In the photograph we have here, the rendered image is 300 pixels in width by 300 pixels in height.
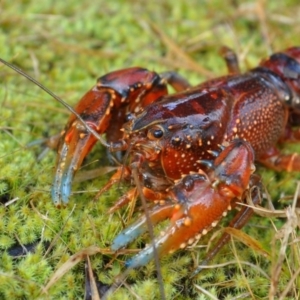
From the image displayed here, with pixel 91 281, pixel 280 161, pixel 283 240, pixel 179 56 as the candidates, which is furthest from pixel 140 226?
pixel 179 56

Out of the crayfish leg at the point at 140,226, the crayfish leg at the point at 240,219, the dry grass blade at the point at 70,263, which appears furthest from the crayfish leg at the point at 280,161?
the dry grass blade at the point at 70,263

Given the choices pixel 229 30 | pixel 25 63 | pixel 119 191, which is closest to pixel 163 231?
pixel 119 191

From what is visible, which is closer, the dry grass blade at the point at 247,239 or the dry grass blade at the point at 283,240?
the dry grass blade at the point at 283,240

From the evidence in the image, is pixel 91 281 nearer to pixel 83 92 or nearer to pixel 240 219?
pixel 240 219

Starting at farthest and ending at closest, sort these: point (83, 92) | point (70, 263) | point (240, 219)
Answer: point (83, 92)
point (240, 219)
point (70, 263)

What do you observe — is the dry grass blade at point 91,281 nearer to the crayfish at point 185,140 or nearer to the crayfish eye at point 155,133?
the crayfish at point 185,140

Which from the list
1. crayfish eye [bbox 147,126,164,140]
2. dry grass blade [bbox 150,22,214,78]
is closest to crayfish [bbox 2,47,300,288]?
crayfish eye [bbox 147,126,164,140]

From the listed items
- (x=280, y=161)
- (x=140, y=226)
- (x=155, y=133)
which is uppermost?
(x=155, y=133)
